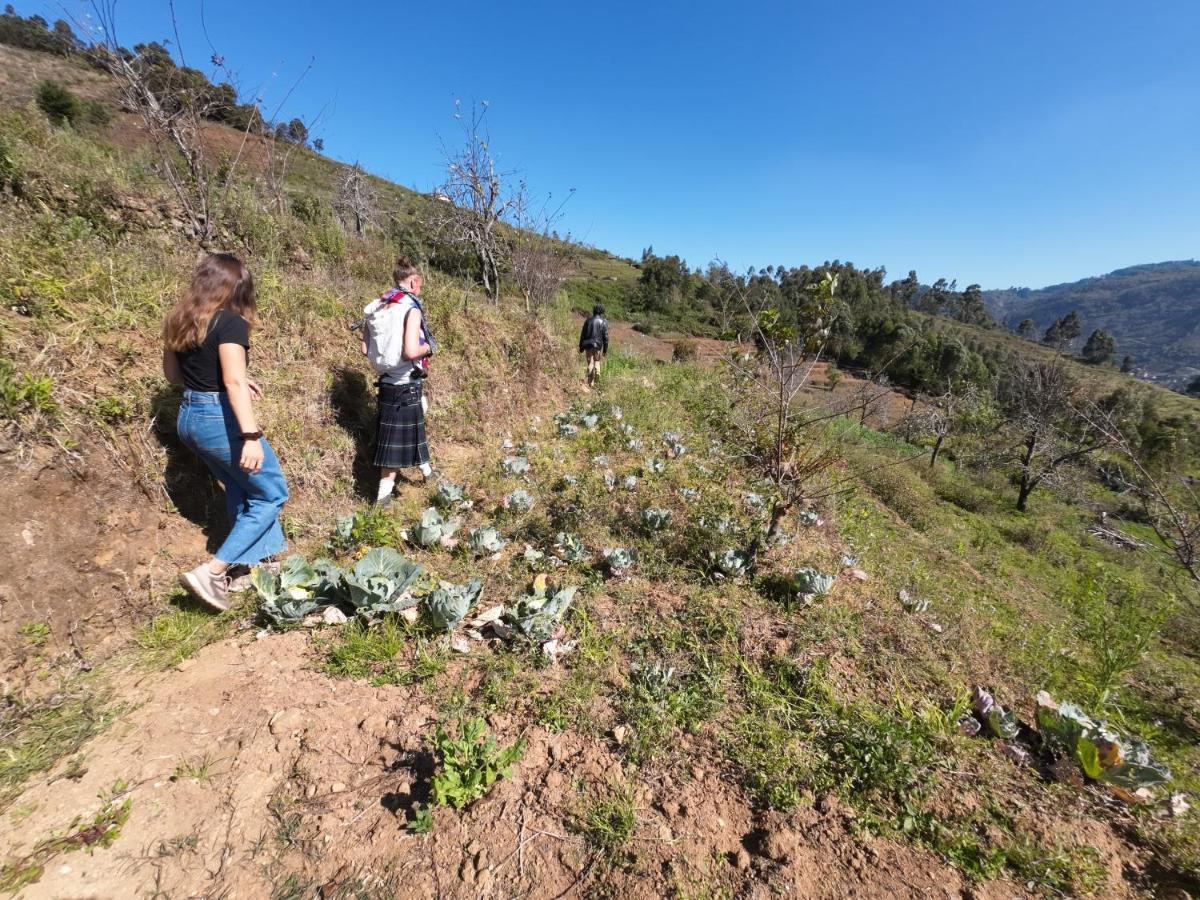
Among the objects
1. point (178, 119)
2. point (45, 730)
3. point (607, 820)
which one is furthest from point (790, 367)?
point (178, 119)

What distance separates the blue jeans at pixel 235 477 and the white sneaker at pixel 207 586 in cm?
10

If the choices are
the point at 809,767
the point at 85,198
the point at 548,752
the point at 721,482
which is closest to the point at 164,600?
the point at 548,752

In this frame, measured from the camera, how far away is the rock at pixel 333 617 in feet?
8.31

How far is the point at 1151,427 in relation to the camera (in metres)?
23.2

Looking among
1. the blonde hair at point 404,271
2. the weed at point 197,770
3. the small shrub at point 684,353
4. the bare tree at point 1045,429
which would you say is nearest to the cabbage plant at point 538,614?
the weed at point 197,770

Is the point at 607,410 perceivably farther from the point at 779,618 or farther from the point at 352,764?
the point at 352,764

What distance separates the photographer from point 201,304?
226 cm

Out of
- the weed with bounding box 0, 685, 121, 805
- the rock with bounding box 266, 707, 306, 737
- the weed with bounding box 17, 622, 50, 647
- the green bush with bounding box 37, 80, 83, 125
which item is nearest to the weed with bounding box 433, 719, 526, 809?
the rock with bounding box 266, 707, 306, 737

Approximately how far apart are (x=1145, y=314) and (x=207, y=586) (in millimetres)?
220615

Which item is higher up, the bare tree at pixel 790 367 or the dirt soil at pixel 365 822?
the bare tree at pixel 790 367

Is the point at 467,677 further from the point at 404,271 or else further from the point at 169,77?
the point at 169,77

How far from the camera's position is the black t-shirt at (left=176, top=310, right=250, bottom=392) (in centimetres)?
227

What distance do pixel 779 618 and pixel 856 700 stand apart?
0.66 meters

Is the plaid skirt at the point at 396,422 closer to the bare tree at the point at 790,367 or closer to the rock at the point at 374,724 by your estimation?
the rock at the point at 374,724
